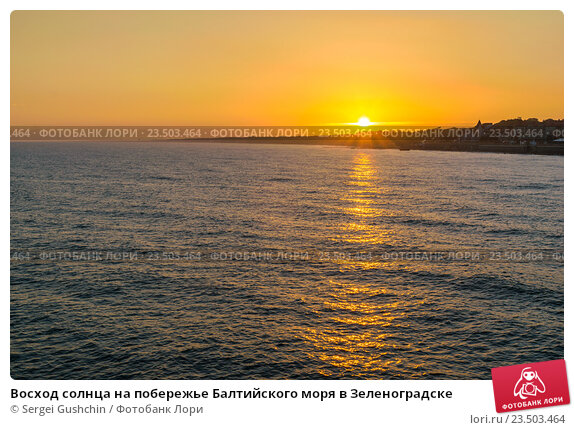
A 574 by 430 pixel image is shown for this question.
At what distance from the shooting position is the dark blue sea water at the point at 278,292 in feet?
127

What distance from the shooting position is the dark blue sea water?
38.8 m

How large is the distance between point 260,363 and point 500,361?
19175 mm

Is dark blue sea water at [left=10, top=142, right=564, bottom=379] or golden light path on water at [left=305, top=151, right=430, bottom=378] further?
dark blue sea water at [left=10, top=142, right=564, bottom=379]

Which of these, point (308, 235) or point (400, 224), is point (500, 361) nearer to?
point (308, 235)
